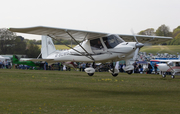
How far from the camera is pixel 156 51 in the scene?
→ 47562mm

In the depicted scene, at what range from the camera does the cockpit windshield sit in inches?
641

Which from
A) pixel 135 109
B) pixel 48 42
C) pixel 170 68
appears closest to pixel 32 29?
pixel 135 109

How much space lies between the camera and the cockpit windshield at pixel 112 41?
641 inches

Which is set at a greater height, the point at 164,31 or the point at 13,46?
the point at 13,46

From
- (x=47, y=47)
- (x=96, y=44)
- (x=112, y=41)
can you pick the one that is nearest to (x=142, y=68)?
(x=47, y=47)

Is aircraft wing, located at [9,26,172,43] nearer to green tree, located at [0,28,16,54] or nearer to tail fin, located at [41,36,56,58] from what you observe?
tail fin, located at [41,36,56,58]

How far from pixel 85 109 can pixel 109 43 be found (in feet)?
27.7

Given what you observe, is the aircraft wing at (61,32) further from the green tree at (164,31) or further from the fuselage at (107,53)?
the green tree at (164,31)

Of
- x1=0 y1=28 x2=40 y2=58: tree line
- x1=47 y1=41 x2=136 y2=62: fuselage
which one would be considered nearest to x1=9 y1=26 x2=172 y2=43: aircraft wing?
x1=47 y1=41 x2=136 y2=62: fuselage

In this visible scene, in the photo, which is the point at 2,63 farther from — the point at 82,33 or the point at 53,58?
the point at 82,33

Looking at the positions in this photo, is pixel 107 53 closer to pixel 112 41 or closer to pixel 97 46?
pixel 112 41

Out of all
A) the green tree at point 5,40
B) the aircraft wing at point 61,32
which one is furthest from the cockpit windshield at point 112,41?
the green tree at point 5,40

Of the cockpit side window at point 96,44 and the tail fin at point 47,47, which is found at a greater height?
the tail fin at point 47,47

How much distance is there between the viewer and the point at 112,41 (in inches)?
647
